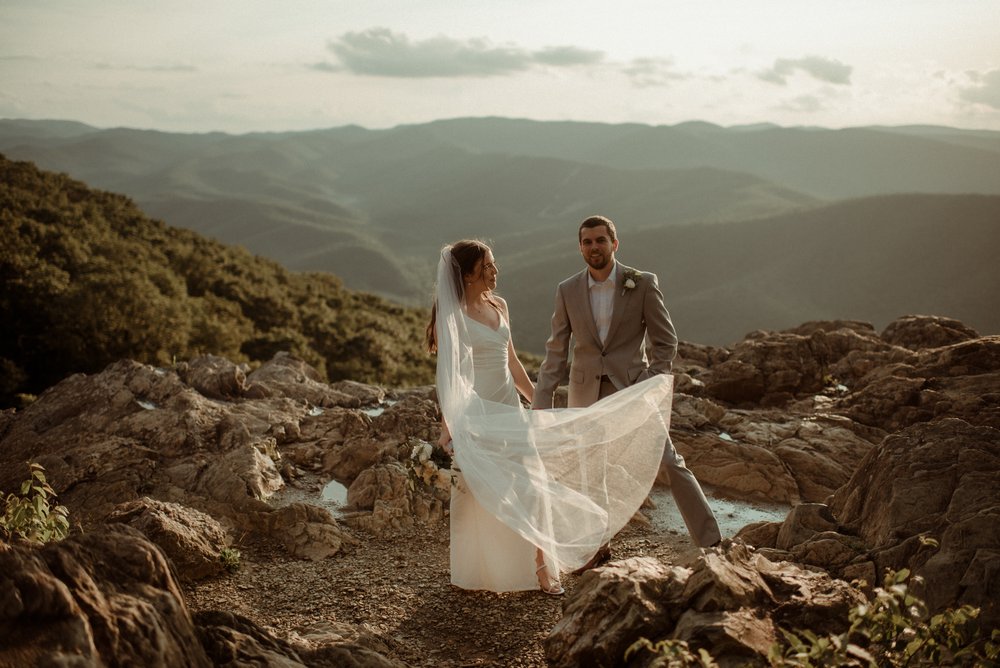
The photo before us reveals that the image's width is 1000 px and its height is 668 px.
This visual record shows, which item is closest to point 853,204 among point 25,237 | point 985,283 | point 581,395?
point 985,283

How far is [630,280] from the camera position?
6.51 metres

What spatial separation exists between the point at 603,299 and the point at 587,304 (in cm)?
16

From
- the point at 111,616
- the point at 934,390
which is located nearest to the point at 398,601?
the point at 111,616

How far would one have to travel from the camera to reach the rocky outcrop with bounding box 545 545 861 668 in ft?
13.7

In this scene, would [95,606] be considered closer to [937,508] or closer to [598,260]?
[598,260]

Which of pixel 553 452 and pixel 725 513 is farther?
pixel 725 513

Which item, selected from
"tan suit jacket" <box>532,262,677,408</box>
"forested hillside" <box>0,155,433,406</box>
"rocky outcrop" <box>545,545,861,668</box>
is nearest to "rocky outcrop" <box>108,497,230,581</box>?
"tan suit jacket" <box>532,262,677,408</box>

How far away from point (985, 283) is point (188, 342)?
2896 inches

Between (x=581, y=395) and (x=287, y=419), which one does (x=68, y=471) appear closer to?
(x=287, y=419)

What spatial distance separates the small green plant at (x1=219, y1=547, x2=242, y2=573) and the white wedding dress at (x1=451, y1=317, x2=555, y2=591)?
6.80ft

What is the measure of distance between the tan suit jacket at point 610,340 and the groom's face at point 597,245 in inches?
7.7

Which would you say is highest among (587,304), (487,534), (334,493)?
(587,304)

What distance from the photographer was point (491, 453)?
6059mm

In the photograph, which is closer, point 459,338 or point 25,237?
point 459,338
